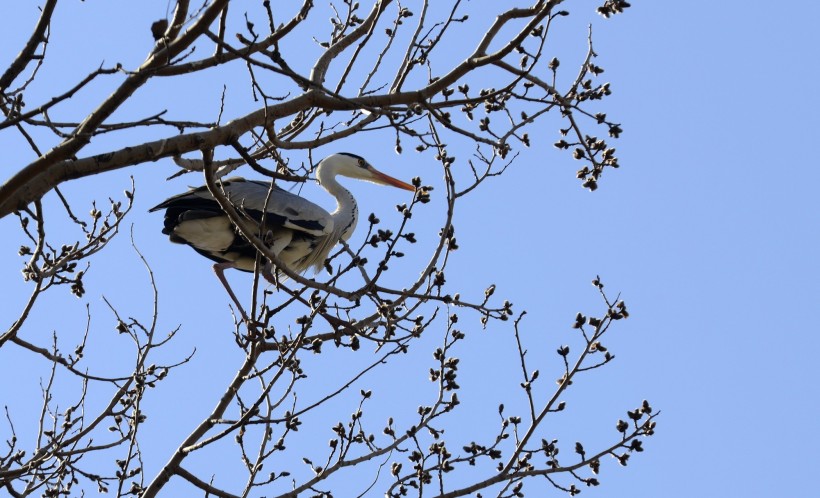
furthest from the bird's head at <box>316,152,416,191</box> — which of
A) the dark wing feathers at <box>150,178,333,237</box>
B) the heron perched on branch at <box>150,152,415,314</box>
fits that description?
the dark wing feathers at <box>150,178,333,237</box>

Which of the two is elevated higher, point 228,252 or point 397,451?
point 228,252

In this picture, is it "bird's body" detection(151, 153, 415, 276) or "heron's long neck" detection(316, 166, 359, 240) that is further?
"heron's long neck" detection(316, 166, 359, 240)

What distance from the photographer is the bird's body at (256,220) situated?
8.05 metres

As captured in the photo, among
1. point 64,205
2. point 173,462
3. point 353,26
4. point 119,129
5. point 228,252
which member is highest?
point 228,252

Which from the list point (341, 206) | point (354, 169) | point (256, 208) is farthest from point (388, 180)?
point (256, 208)

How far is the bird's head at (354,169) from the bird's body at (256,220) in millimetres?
736

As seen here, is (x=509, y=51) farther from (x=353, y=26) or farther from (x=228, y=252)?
(x=228, y=252)

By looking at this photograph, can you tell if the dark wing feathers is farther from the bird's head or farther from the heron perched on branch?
the bird's head

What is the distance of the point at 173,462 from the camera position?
456 centimetres

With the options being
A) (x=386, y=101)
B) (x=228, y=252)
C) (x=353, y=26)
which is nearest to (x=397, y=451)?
(x=386, y=101)

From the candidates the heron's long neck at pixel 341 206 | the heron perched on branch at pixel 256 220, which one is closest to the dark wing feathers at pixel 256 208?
the heron perched on branch at pixel 256 220

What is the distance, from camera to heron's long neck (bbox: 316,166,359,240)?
29.7 ft

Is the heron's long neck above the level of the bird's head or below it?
below

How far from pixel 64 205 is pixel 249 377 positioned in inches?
40.0
